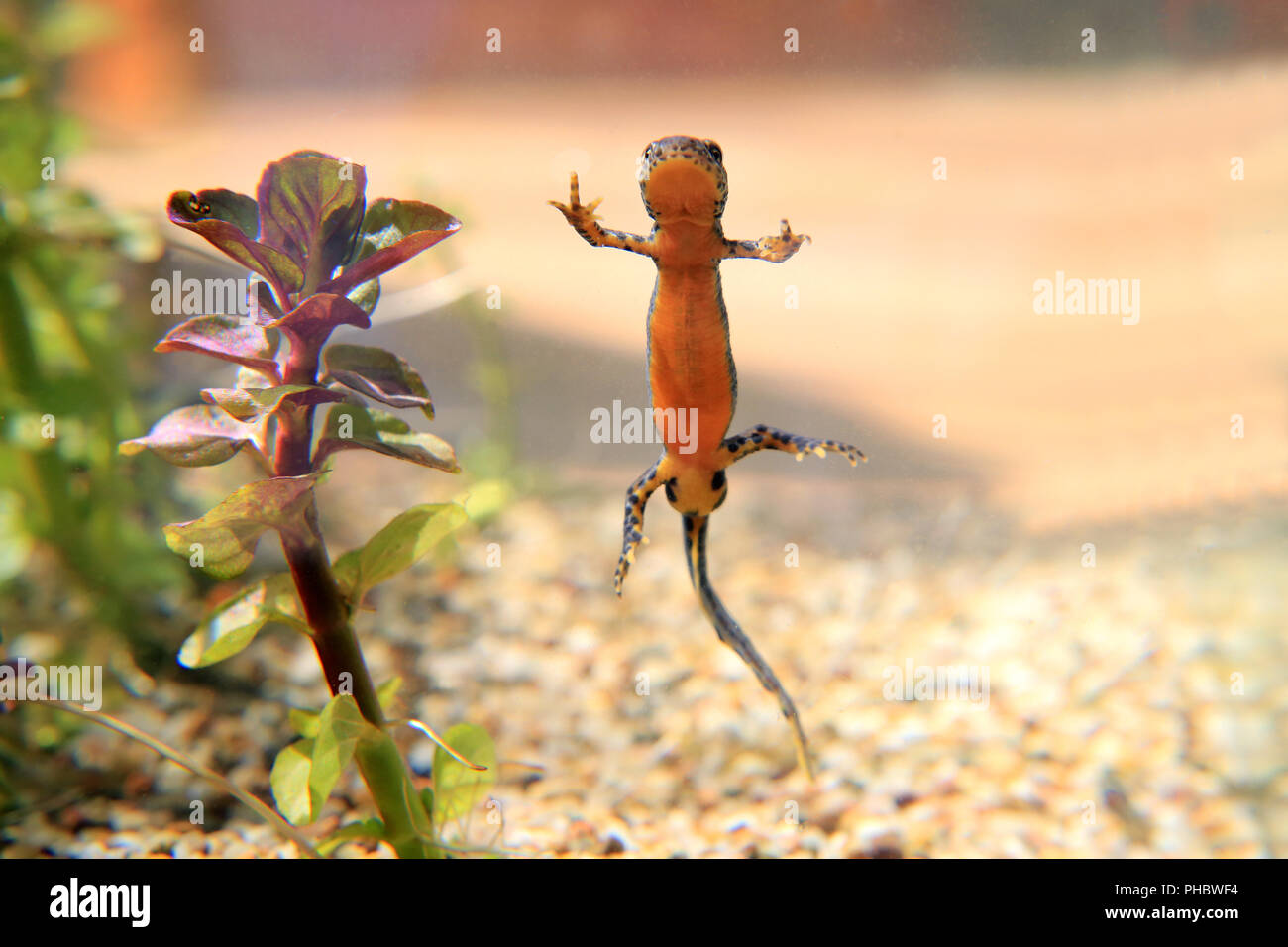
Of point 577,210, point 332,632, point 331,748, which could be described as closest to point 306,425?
point 332,632

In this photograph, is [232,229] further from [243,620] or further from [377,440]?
[243,620]

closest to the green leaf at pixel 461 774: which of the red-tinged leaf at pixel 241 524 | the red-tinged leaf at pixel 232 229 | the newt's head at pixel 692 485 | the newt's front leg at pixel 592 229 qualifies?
the red-tinged leaf at pixel 241 524

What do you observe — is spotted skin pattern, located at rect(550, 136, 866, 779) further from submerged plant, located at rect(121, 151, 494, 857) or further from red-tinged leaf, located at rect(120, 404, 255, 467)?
red-tinged leaf, located at rect(120, 404, 255, 467)

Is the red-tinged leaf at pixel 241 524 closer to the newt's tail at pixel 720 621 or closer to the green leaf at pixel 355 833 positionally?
the green leaf at pixel 355 833

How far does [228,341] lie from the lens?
1035 mm

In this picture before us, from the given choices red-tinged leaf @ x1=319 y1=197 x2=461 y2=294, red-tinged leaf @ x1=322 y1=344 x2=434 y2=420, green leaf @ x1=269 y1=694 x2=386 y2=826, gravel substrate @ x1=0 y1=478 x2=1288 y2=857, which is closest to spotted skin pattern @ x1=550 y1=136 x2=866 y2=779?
red-tinged leaf @ x1=319 y1=197 x2=461 y2=294

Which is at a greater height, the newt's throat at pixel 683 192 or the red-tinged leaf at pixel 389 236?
the newt's throat at pixel 683 192

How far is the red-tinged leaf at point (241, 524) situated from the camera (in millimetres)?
977

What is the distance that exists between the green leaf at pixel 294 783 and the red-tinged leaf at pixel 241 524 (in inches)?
10.9

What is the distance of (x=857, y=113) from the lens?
87.2 inches

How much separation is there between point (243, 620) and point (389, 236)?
0.59 m

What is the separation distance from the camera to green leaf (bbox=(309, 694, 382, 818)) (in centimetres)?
104
